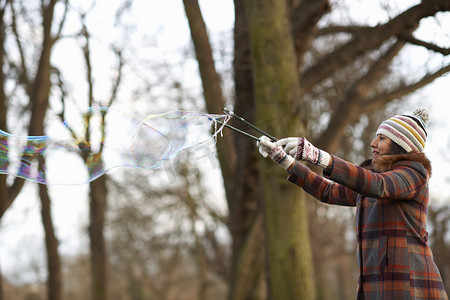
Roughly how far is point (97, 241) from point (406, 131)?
980 cm

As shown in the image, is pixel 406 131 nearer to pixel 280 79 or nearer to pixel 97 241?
pixel 280 79

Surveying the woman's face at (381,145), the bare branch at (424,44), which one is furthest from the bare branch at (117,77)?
the woman's face at (381,145)

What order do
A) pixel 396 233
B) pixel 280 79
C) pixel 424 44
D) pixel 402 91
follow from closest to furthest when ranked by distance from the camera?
pixel 396 233
pixel 424 44
pixel 280 79
pixel 402 91

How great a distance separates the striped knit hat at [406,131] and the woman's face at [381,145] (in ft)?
0.12

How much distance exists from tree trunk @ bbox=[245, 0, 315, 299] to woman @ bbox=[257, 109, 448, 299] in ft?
8.82

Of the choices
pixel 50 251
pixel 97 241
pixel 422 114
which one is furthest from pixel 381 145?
pixel 97 241

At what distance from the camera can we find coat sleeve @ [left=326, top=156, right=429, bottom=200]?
2.83 meters

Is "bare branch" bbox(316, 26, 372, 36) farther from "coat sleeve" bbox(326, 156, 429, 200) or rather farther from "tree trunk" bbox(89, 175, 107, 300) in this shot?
"tree trunk" bbox(89, 175, 107, 300)

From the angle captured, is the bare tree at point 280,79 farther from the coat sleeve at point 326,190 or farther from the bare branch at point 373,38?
the coat sleeve at point 326,190

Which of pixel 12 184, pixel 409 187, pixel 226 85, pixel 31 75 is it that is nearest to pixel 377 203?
pixel 409 187

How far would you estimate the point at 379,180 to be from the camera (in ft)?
9.32

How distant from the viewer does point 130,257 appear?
76.7ft

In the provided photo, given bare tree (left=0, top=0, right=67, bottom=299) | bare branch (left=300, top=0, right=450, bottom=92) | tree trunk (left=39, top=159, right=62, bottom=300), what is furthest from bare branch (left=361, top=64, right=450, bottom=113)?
tree trunk (left=39, top=159, right=62, bottom=300)

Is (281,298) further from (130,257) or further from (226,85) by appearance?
(130,257)
